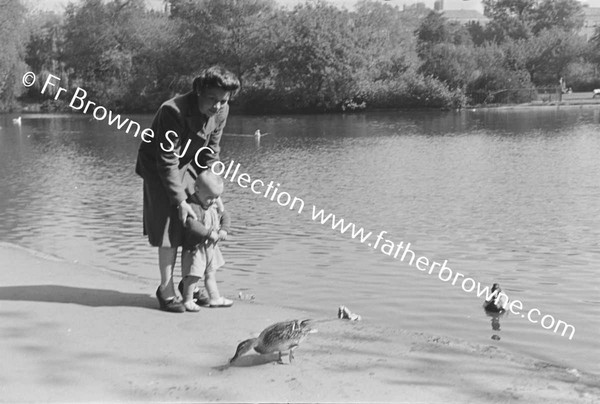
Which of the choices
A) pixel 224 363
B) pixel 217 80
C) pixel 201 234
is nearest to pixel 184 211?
pixel 201 234

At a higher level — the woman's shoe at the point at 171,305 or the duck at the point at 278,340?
the duck at the point at 278,340

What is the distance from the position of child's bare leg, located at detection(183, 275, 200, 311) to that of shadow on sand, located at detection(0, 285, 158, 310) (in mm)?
300

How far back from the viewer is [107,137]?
134 ft

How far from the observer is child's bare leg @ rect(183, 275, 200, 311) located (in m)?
6.90

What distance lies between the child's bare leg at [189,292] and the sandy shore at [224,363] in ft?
0.41

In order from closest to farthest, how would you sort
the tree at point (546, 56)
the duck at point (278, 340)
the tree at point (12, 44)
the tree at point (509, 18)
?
the duck at point (278, 340), the tree at point (12, 44), the tree at point (546, 56), the tree at point (509, 18)

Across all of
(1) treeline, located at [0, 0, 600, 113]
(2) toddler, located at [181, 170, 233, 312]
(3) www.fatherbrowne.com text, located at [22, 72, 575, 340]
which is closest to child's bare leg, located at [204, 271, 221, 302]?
(2) toddler, located at [181, 170, 233, 312]

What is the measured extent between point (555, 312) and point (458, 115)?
5118 cm

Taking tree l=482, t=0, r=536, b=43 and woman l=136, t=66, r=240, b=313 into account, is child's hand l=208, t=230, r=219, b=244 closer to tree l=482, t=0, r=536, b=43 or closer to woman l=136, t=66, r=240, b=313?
woman l=136, t=66, r=240, b=313

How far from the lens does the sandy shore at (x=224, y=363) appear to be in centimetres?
507

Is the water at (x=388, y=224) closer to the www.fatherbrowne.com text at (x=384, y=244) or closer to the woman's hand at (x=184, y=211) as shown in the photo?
the www.fatherbrowne.com text at (x=384, y=244)

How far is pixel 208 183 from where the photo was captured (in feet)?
22.3

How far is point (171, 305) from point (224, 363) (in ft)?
4.53

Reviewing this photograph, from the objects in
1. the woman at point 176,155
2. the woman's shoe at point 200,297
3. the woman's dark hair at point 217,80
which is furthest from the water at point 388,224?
the woman's dark hair at point 217,80
